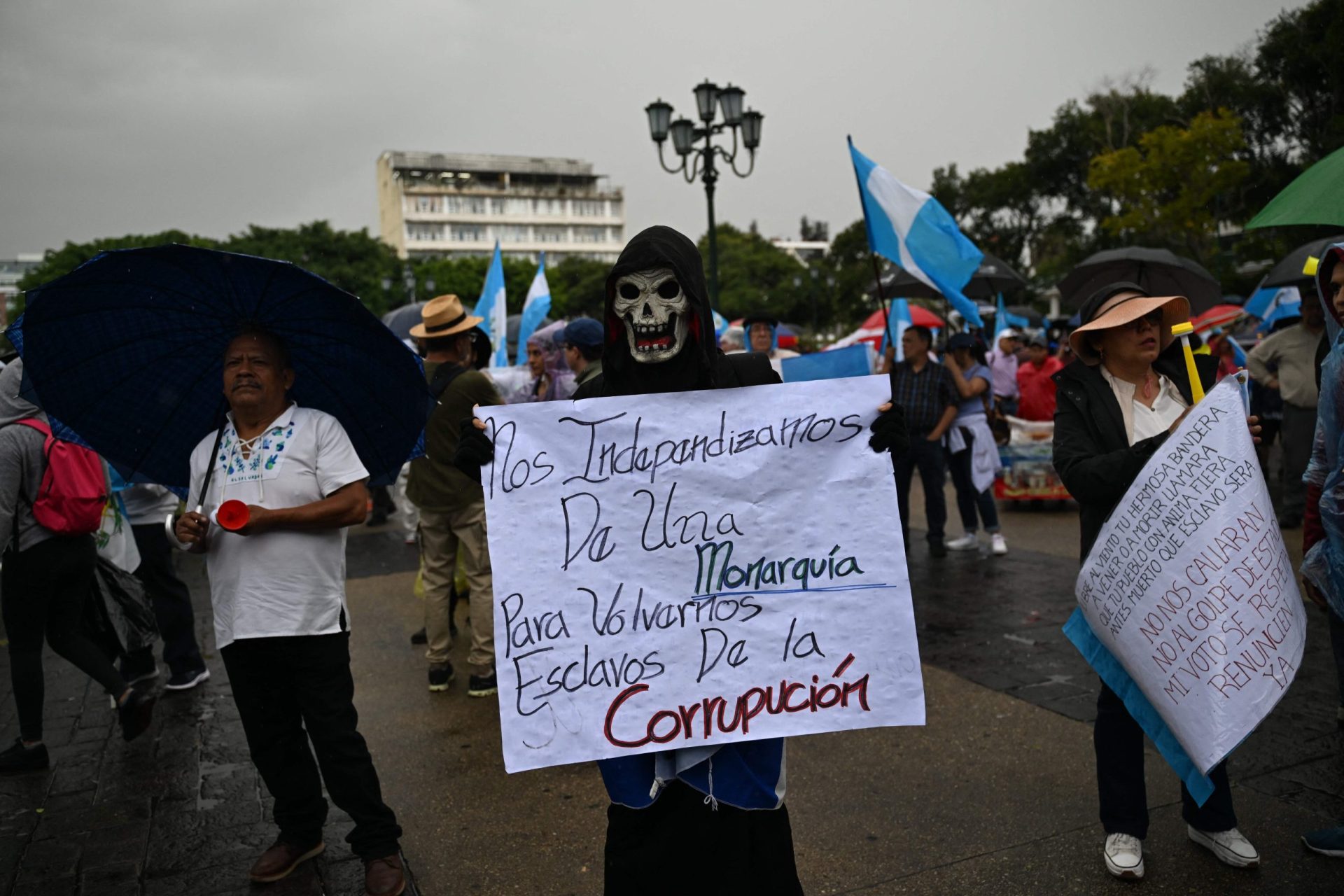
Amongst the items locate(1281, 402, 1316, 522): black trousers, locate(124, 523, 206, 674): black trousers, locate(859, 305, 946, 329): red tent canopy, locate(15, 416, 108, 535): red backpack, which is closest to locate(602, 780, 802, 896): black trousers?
locate(15, 416, 108, 535): red backpack

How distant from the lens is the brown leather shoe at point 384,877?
332 centimetres

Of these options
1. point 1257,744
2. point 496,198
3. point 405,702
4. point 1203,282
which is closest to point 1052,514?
point 1203,282

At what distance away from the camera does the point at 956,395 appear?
344 inches

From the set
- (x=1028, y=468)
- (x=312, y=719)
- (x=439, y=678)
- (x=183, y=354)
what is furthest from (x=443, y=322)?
(x=1028, y=468)

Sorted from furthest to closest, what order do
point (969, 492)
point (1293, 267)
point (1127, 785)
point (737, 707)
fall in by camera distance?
1. point (969, 492)
2. point (1293, 267)
3. point (1127, 785)
4. point (737, 707)

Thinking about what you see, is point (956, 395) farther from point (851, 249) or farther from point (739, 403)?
point (851, 249)

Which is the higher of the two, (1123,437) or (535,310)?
(535,310)

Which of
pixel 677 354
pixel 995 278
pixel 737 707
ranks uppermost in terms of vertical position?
pixel 995 278

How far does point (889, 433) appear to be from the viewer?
257cm

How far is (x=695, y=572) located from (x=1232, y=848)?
6.80ft

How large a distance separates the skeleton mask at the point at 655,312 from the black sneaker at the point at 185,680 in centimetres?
439

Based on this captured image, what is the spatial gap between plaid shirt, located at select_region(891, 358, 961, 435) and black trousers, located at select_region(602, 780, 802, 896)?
6150 mm

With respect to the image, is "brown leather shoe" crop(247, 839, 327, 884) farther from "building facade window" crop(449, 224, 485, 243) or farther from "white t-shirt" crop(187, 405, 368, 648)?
"building facade window" crop(449, 224, 485, 243)

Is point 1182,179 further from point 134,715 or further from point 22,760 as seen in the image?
point 22,760
